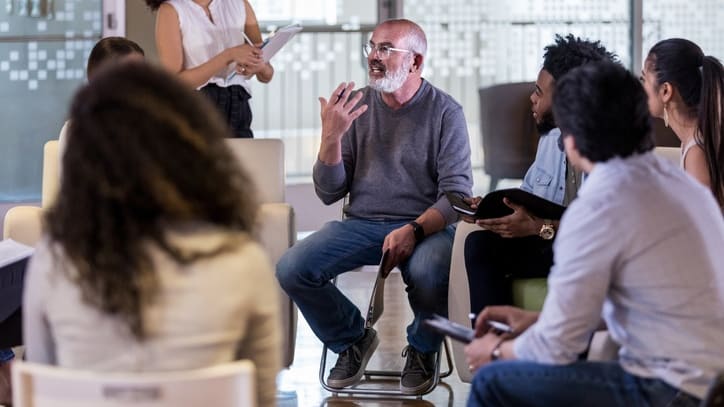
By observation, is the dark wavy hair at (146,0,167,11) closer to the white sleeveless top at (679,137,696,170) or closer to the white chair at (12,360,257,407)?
the white sleeveless top at (679,137,696,170)

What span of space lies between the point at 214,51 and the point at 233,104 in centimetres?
23

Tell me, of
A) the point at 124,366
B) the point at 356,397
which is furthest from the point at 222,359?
the point at 356,397

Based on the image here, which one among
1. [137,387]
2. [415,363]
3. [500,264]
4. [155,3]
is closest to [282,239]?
[415,363]

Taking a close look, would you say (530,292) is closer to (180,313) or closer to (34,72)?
(180,313)

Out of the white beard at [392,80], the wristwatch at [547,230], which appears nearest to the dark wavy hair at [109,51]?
the white beard at [392,80]

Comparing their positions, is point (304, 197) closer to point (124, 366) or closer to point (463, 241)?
point (463, 241)

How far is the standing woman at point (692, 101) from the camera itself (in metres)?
3.39

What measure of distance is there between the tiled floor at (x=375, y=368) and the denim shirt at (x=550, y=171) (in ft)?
2.58

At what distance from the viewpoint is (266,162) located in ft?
13.9

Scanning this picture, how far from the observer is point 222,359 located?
1885 mm

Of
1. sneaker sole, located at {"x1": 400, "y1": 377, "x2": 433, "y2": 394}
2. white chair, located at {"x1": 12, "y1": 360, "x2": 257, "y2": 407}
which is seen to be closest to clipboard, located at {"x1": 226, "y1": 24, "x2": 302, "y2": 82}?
sneaker sole, located at {"x1": 400, "y1": 377, "x2": 433, "y2": 394}

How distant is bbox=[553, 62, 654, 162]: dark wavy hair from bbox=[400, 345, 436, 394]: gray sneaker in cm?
176

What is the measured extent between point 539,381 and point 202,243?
0.92 meters

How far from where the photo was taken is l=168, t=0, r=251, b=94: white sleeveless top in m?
4.71
